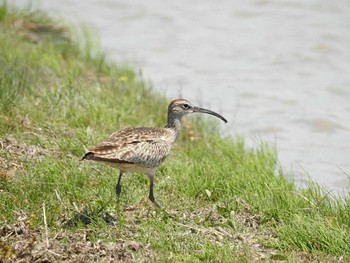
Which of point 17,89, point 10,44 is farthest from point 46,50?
point 17,89

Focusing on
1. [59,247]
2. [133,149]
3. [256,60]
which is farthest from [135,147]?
[256,60]

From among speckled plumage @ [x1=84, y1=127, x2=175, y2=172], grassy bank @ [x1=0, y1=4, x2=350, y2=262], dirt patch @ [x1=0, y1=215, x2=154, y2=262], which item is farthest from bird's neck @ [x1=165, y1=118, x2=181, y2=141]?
dirt patch @ [x1=0, y1=215, x2=154, y2=262]

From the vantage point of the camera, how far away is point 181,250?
23.3 feet

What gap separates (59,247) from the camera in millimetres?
6809

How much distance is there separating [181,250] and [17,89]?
13.1 ft

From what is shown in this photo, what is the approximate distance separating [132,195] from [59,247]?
164 centimetres

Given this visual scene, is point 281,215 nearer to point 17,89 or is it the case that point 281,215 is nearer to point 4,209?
point 4,209

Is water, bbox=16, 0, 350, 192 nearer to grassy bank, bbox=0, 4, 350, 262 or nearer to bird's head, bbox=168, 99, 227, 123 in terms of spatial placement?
grassy bank, bbox=0, 4, 350, 262

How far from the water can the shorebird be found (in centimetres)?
267

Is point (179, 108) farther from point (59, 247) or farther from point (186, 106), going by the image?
point (59, 247)

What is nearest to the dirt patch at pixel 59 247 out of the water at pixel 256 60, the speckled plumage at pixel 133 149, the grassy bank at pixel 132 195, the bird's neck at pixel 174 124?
the grassy bank at pixel 132 195

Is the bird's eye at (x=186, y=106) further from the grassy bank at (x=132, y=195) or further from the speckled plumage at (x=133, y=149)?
the grassy bank at (x=132, y=195)

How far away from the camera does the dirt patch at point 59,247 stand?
261 inches

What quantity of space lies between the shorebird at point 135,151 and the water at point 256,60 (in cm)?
267
